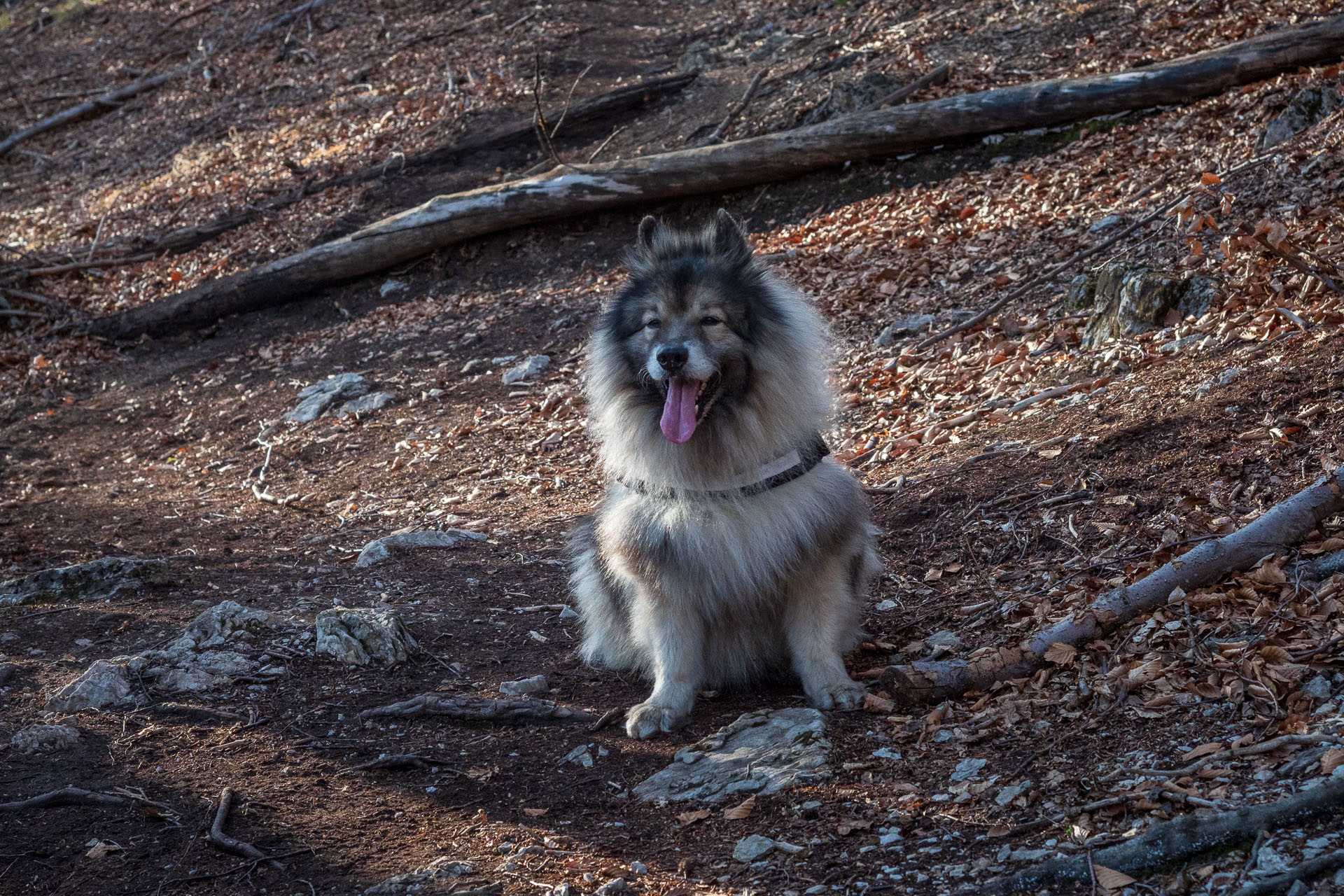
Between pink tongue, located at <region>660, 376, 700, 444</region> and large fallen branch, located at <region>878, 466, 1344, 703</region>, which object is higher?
pink tongue, located at <region>660, 376, 700, 444</region>

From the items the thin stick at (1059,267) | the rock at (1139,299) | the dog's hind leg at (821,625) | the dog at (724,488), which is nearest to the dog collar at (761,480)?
the dog at (724,488)

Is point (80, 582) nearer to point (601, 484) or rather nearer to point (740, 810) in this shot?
point (601, 484)

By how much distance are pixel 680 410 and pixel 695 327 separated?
338 mm

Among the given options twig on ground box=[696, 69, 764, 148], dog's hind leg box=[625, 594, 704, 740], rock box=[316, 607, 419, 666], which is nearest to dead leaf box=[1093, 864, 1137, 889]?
dog's hind leg box=[625, 594, 704, 740]

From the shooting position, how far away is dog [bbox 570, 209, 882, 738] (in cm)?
404

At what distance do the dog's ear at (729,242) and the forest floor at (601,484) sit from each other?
1756 millimetres

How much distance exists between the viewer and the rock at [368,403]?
360 inches

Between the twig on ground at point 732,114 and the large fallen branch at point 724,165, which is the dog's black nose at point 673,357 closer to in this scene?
the large fallen branch at point 724,165

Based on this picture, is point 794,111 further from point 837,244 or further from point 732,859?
point 732,859

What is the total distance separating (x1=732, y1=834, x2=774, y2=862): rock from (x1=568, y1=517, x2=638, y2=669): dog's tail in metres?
1.44

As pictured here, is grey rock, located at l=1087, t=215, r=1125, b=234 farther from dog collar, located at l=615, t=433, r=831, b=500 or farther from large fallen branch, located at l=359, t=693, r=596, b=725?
large fallen branch, located at l=359, t=693, r=596, b=725

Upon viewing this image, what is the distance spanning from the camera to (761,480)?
4082mm

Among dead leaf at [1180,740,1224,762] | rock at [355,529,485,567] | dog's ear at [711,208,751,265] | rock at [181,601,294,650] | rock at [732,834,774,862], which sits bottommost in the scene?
rock at [355,529,485,567]

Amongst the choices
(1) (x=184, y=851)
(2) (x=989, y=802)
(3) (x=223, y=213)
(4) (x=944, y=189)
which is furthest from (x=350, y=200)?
(2) (x=989, y=802)
